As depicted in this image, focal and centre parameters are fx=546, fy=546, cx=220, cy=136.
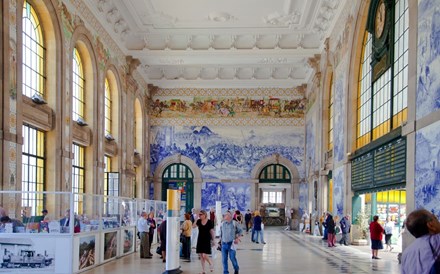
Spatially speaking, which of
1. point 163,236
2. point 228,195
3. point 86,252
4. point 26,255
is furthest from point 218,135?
point 26,255

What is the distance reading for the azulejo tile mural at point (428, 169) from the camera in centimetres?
1103

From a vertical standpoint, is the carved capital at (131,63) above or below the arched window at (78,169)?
above

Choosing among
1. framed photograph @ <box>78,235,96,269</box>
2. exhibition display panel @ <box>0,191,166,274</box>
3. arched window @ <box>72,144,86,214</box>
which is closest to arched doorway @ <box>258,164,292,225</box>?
arched window @ <box>72,144,86,214</box>

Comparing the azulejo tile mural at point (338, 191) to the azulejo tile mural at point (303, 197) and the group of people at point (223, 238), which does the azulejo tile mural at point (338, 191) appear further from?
the azulejo tile mural at point (303, 197)

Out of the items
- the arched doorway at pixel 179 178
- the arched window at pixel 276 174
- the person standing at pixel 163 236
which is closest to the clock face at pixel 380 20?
the person standing at pixel 163 236

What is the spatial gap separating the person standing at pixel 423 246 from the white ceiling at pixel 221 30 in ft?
61.8

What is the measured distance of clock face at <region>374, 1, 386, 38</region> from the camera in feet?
54.4

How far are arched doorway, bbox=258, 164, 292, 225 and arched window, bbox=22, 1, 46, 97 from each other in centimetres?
2125

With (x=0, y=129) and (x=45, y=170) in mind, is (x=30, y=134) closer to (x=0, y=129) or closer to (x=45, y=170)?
(x=45, y=170)

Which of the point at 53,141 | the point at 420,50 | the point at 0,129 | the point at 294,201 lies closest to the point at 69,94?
the point at 53,141

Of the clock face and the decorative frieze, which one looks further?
the decorative frieze

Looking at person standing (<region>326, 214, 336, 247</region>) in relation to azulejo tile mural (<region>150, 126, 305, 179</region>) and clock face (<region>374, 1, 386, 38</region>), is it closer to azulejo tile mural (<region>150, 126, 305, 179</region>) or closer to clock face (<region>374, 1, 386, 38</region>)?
clock face (<region>374, 1, 386, 38</region>)

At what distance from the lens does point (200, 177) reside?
1426 inches

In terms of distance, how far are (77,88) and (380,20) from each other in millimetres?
11995
